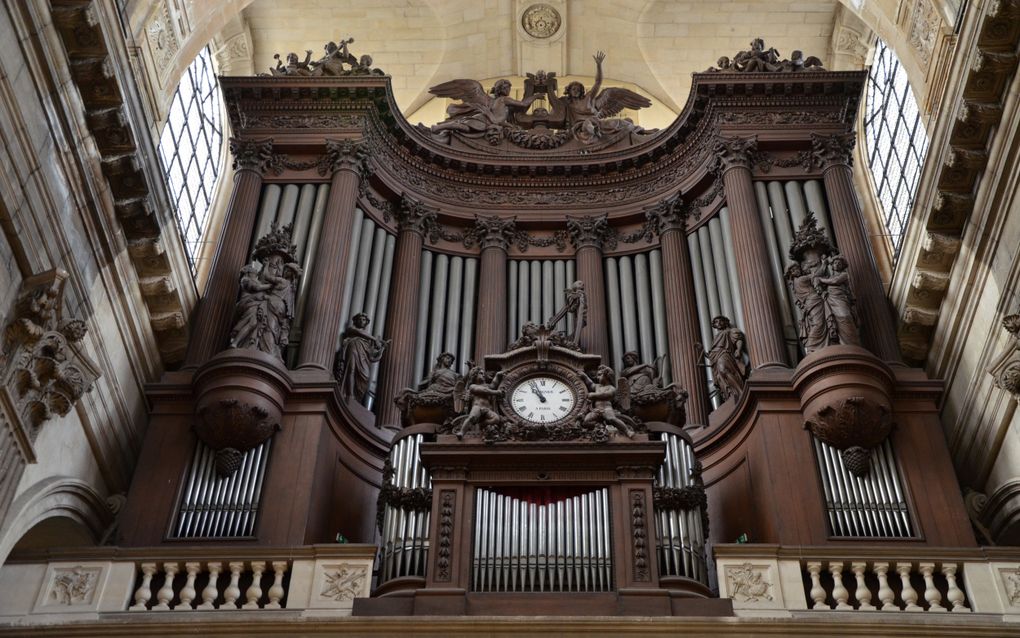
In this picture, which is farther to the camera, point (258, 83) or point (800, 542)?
point (258, 83)

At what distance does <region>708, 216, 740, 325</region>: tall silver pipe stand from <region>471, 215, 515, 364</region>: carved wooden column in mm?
3134

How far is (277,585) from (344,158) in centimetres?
840

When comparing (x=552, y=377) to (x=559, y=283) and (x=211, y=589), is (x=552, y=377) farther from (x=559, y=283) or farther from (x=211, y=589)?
(x=559, y=283)

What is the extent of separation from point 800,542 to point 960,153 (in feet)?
15.6

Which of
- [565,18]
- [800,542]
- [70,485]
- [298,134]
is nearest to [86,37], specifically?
[70,485]

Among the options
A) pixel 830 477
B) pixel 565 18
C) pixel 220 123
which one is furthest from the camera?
pixel 565 18

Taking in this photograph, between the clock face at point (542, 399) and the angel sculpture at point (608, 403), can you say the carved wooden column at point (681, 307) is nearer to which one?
the angel sculpture at point (608, 403)

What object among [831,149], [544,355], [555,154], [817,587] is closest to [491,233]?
[555,154]

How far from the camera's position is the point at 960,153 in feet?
45.2

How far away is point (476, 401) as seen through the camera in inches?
526

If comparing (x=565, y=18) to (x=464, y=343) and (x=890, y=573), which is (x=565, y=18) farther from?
(x=890, y=573)

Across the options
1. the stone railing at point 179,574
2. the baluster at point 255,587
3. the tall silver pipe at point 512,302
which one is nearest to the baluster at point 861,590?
the stone railing at point 179,574

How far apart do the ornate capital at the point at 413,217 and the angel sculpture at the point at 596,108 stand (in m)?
3.35

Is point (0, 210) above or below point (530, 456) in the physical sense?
above
